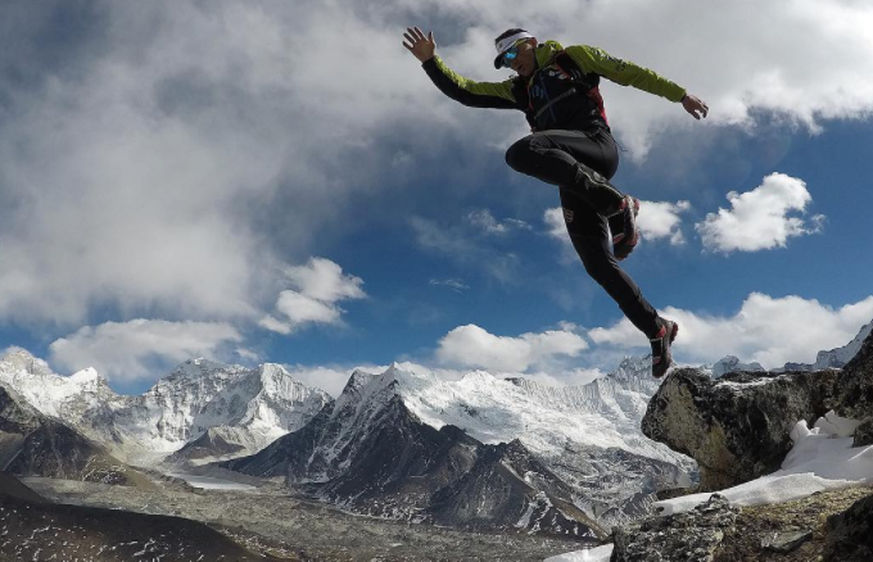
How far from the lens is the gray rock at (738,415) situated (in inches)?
431

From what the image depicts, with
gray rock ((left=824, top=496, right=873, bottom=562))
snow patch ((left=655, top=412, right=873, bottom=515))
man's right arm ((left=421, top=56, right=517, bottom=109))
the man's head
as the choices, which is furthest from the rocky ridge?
man's right arm ((left=421, top=56, right=517, bottom=109))

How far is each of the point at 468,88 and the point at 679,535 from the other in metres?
6.91

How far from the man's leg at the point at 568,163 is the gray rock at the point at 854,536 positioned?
4.05 metres

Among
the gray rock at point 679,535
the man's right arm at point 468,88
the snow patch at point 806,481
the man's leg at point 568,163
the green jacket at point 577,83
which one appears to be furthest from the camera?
the man's right arm at point 468,88

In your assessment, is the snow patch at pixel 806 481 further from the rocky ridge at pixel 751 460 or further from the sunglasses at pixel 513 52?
the sunglasses at pixel 513 52

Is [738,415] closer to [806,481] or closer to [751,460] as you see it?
[751,460]

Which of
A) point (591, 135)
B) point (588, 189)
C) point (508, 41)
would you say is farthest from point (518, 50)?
point (588, 189)

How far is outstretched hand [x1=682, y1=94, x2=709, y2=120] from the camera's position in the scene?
8594mm

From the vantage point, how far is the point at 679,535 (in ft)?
20.9

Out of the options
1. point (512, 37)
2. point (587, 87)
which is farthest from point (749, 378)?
point (512, 37)

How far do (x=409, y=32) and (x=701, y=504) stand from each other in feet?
26.6

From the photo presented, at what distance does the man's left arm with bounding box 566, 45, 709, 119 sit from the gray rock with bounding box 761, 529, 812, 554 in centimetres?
516

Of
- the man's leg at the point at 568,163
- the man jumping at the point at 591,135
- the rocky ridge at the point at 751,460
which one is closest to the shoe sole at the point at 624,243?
the man jumping at the point at 591,135

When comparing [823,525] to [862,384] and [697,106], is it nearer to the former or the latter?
[862,384]
